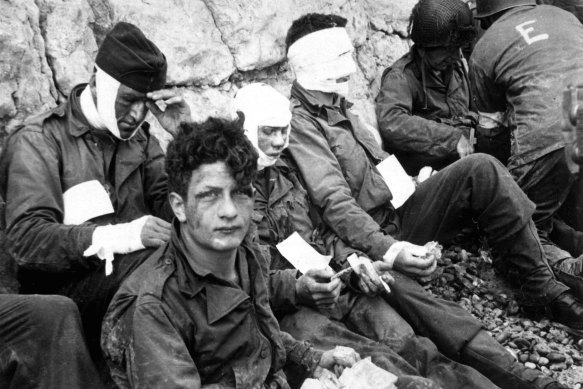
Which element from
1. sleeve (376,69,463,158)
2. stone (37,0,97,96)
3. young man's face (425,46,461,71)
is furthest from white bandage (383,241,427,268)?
young man's face (425,46,461,71)

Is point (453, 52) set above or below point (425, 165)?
above

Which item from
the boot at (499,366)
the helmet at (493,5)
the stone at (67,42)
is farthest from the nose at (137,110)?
the helmet at (493,5)

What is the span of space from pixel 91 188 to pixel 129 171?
0.29 metres

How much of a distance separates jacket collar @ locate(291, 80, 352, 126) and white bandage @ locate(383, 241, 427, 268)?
3.27 ft

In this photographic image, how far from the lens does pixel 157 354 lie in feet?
12.2

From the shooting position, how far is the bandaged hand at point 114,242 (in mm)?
4445

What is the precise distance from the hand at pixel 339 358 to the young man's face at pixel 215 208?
740mm

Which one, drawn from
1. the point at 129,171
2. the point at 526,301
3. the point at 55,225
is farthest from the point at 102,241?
the point at 526,301

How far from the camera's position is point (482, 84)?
22.4 feet

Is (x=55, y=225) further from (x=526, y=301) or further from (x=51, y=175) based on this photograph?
(x=526, y=301)

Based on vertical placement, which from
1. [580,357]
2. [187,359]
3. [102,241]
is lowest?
[580,357]

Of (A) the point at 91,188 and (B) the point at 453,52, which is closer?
(A) the point at 91,188

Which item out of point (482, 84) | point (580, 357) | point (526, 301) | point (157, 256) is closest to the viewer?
point (157, 256)

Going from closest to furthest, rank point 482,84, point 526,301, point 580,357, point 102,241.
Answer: point 102,241 < point 580,357 < point 526,301 < point 482,84
